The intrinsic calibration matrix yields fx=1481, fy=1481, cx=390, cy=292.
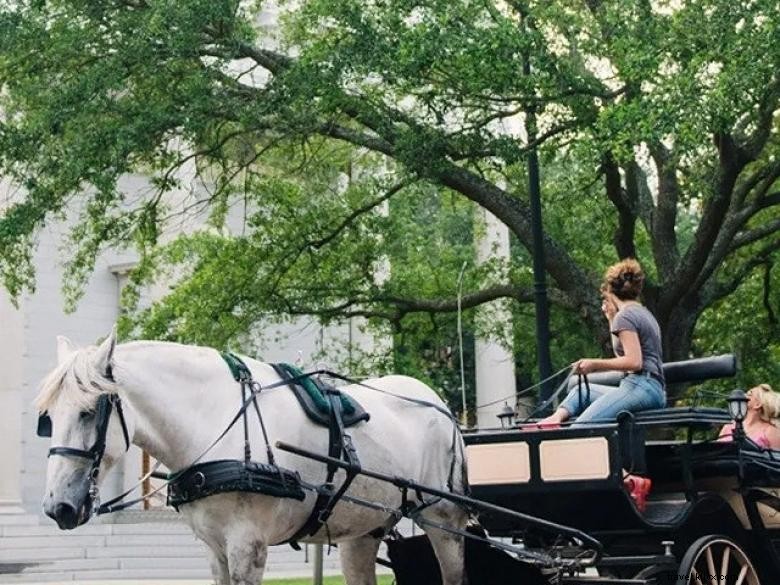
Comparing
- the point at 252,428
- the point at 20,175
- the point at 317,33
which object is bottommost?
the point at 252,428

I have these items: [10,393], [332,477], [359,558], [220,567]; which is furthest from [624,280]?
[10,393]

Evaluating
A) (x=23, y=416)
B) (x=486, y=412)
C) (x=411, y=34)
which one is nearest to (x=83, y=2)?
(x=411, y=34)

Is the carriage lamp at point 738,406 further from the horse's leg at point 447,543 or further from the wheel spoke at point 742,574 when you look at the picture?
the horse's leg at point 447,543

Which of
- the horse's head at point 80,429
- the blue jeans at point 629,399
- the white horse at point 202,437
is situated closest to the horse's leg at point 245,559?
the white horse at point 202,437

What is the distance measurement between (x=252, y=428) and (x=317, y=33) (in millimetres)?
12757

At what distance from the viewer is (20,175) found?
2003 centimetres

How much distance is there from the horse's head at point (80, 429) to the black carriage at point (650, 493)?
3144 millimetres

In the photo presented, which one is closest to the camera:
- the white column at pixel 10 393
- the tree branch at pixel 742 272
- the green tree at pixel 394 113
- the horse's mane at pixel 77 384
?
the horse's mane at pixel 77 384

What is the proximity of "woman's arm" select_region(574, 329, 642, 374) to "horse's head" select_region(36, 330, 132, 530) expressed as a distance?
11.3 ft

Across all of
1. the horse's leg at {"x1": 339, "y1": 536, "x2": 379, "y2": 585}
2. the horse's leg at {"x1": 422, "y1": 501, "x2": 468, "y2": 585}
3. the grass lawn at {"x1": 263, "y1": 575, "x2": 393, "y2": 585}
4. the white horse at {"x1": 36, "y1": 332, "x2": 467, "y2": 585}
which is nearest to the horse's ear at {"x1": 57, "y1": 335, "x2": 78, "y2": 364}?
the white horse at {"x1": 36, "y1": 332, "x2": 467, "y2": 585}

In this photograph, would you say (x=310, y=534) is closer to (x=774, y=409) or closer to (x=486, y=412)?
(x=774, y=409)

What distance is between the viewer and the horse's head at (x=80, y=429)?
778 cm

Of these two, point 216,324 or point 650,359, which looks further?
point 216,324

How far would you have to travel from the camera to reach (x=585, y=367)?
9984 mm
